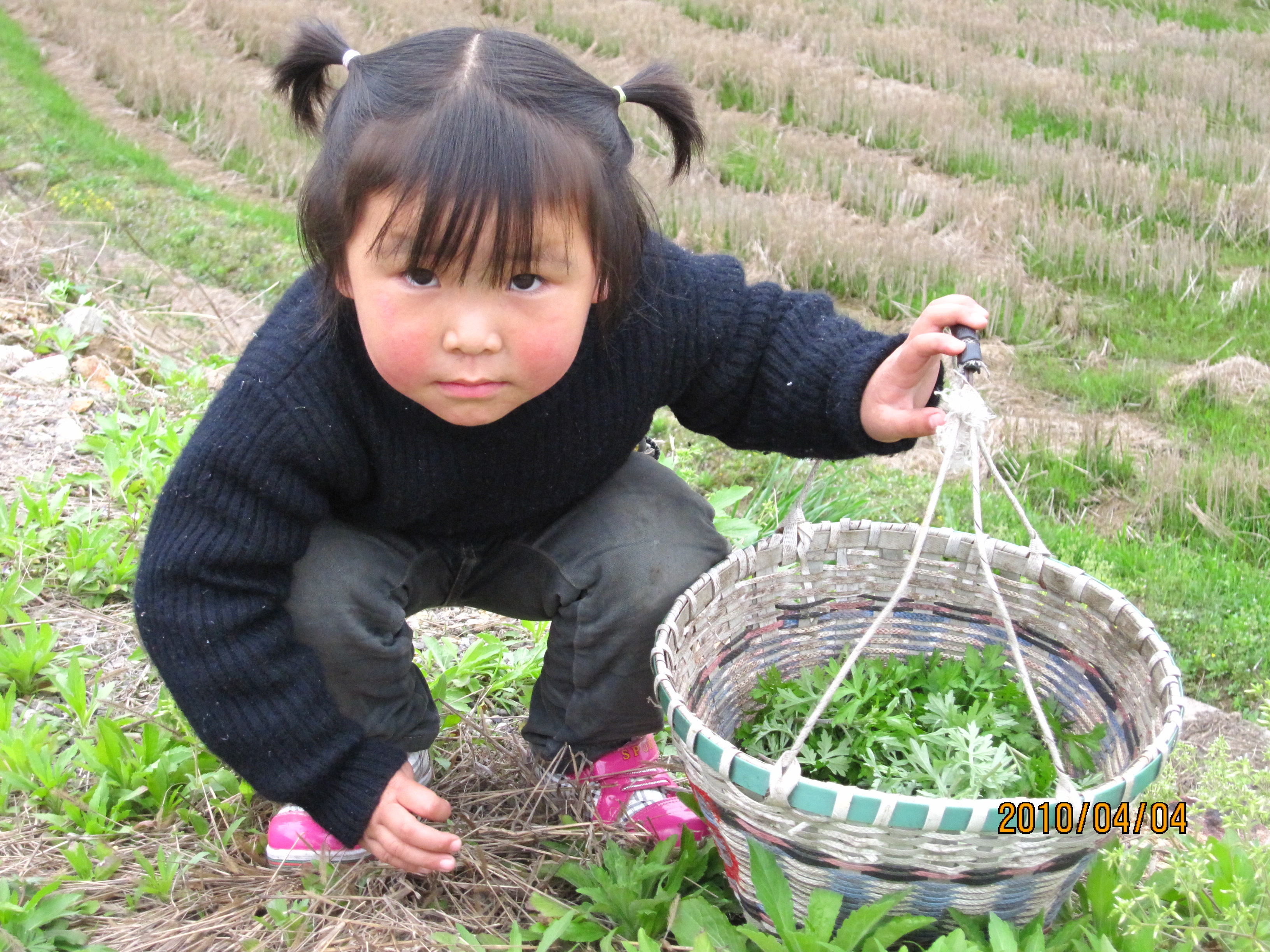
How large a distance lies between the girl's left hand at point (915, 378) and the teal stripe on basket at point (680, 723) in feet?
1.99

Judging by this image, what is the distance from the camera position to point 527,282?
1.54 metres

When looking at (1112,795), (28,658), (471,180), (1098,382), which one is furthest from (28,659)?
(1098,382)

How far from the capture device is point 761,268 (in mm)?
4793

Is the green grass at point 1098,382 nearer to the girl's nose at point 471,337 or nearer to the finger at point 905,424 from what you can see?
the finger at point 905,424

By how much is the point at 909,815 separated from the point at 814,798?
0.35ft

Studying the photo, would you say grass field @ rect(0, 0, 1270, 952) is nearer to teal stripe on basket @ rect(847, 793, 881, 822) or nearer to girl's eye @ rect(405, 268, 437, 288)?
teal stripe on basket @ rect(847, 793, 881, 822)

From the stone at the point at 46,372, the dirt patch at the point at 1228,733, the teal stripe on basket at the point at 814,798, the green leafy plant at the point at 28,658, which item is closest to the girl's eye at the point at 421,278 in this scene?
the teal stripe on basket at the point at 814,798

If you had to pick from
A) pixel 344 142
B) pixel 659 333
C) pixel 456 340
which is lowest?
pixel 659 333

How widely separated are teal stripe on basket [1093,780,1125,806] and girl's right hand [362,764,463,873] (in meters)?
0.83

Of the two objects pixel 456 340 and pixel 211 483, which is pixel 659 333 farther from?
pixel 211 483

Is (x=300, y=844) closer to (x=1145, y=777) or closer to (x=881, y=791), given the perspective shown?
(x=881, y=791)

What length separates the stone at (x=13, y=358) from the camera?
11.3 ft

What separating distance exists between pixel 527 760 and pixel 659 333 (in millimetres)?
799

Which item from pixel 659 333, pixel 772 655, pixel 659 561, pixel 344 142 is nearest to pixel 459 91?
pixel 344 142
